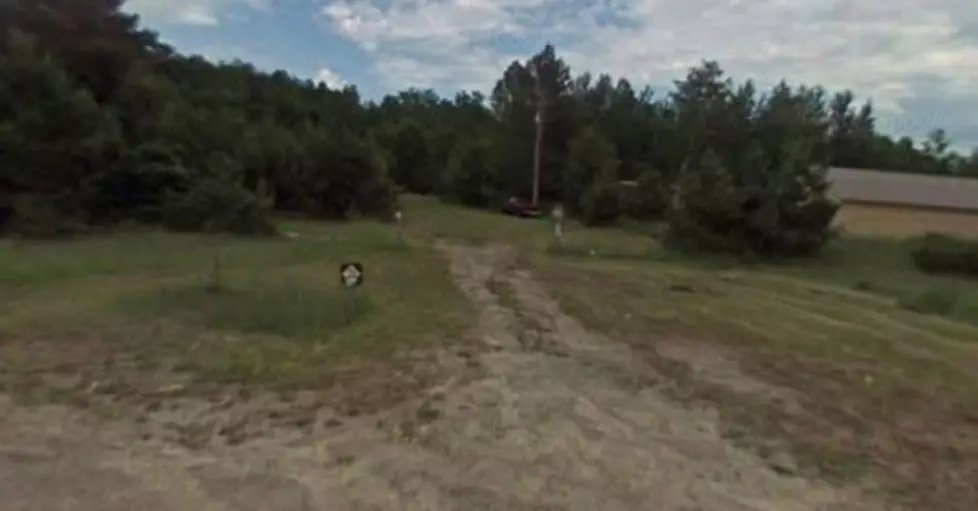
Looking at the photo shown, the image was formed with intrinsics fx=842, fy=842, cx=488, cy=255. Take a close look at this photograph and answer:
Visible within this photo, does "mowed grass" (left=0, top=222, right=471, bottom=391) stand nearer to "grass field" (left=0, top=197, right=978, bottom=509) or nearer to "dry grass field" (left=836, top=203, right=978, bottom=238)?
"grass field" (left=0, top=197, right=978, bottom=509)

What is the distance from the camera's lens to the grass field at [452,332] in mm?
5379

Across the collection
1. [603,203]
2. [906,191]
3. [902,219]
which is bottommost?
[902,219]

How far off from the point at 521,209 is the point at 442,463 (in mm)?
24212

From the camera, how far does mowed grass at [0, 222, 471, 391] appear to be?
6.11 meters

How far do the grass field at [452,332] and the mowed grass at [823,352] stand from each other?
1.0 inches

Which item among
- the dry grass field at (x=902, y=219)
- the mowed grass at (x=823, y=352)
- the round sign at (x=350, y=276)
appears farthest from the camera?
the dry grass field at (x=902, y=219)

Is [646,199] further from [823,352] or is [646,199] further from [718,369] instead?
[718,369]

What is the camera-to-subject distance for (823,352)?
7629 millimetres

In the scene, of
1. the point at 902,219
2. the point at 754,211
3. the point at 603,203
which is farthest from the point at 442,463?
the point at 902,219

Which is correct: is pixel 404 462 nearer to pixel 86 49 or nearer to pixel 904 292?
pixel 904 292

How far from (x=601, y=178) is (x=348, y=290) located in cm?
1980

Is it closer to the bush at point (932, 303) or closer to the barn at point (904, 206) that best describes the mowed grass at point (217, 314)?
the bush at point (932, 303)

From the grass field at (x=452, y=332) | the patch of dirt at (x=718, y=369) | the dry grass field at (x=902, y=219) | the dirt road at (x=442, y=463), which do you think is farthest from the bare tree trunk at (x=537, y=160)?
the dirt road at (x=442, y=463)

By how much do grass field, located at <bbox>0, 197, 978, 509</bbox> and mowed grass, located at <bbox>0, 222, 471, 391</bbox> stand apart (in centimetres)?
3
